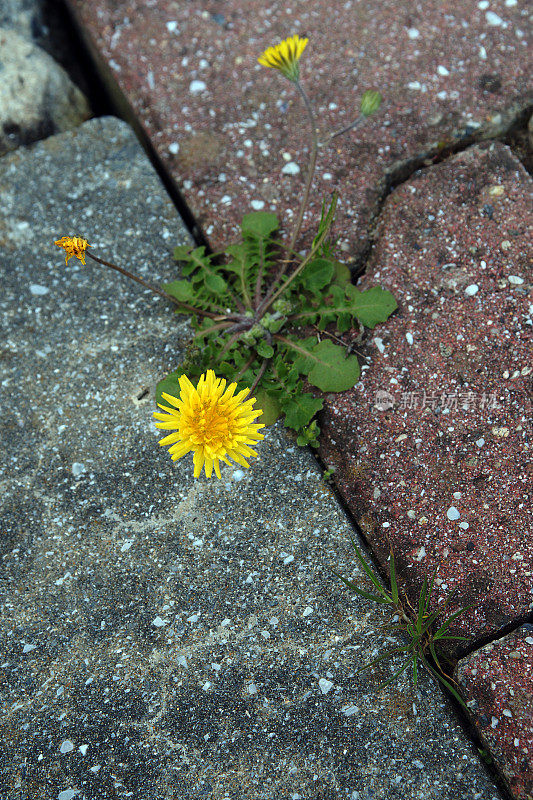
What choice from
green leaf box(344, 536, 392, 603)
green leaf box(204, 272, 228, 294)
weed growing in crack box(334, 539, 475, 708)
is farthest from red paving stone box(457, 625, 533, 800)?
green leaf box(204, 272, 228, 294)

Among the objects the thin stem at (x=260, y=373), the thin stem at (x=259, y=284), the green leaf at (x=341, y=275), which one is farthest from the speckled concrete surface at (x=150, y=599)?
the green leaf at (x=341, y=275)

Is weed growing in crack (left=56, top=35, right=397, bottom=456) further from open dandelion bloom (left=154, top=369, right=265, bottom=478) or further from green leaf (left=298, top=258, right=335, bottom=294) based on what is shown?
open dandelion bloom (left=154, top=369, right=265, bottom=478)

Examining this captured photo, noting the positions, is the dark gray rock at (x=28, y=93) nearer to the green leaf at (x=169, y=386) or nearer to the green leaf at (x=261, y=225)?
the green leaf at (x=261, y=225)

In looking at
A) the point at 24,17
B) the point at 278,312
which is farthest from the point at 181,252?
the point at 24,17

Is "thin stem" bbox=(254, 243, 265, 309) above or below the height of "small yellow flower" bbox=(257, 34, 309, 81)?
below

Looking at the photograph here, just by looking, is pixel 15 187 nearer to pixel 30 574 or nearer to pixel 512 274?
pixel 30 574

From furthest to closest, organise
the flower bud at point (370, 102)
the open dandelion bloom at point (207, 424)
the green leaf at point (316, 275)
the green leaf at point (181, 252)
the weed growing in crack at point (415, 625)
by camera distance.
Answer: the green leaf at point (181, 252) → the green leaf at point (316, 275) → the flower bud at point (370, 102) → the weed growing in crack at point (415, 625) → the open dandelion bloom at point (207, 424)
